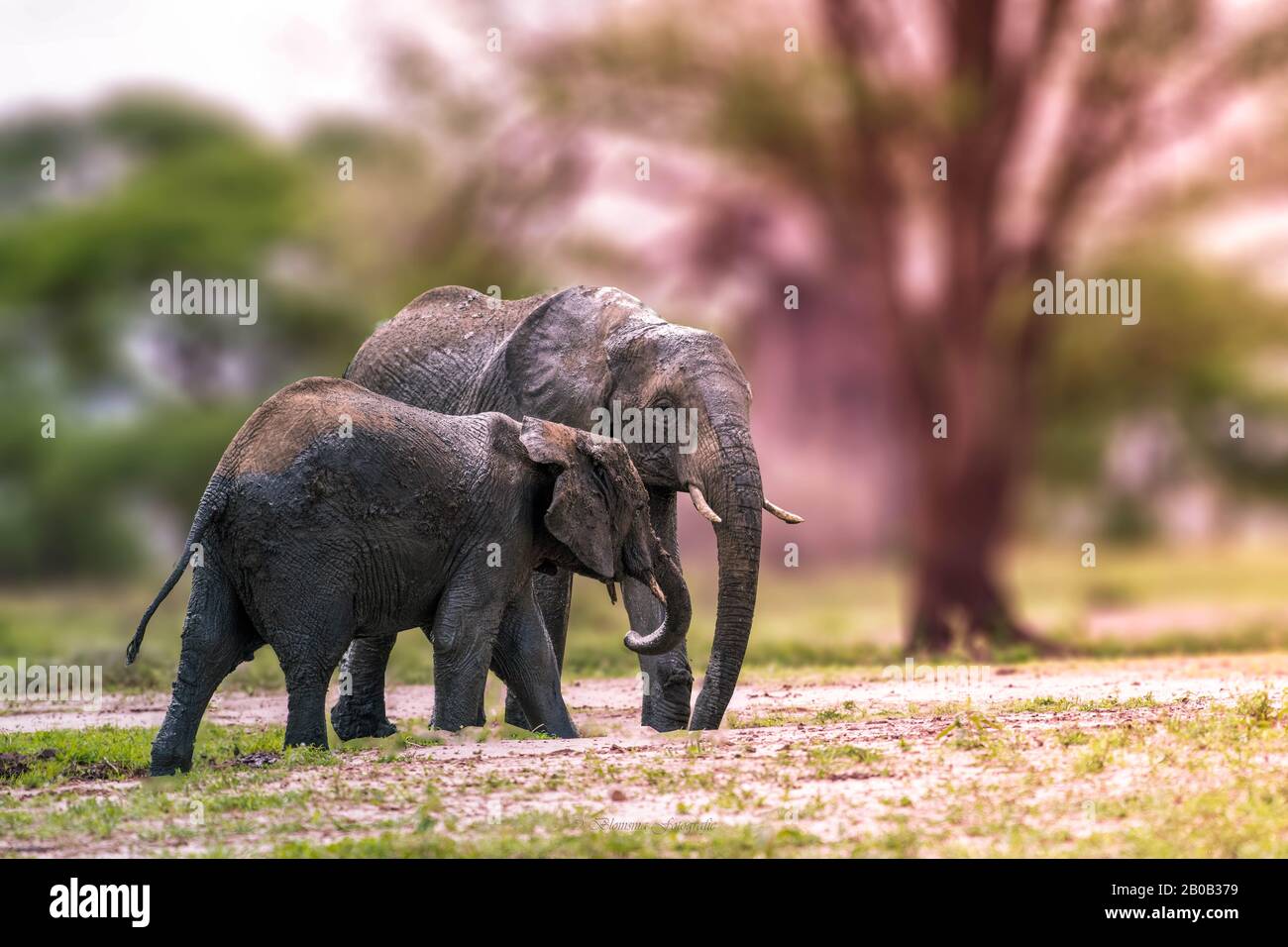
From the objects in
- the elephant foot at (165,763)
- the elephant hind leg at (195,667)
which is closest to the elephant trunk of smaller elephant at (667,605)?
the elephant hind leg at (195,667)

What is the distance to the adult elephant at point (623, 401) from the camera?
11.7m

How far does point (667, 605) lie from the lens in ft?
38.4

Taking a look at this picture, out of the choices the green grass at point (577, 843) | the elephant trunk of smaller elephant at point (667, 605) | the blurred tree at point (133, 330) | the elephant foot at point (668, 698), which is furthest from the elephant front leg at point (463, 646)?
the blurred tree at point (133, 330)

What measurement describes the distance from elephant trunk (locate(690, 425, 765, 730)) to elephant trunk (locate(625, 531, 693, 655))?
23cm

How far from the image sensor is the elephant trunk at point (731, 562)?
38.2 ft

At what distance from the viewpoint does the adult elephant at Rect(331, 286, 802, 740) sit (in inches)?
460

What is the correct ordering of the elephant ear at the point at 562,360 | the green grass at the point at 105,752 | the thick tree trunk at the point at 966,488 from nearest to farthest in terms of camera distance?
1. the green grass at the point at 105,752
2. the elephant ear at the point at 562,360
3. the thick tree trunk at the point at 966,488

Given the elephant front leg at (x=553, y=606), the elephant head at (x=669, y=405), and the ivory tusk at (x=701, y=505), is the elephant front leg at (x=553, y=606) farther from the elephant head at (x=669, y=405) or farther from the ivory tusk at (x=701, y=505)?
the ivory tusk at (x=701, y=505)

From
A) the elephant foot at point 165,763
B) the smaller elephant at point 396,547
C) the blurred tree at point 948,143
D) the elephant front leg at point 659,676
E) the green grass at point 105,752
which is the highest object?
A: the blurred tree at point 948,143

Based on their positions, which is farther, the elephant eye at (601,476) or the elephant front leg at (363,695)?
the elephant front leg at (363,695)

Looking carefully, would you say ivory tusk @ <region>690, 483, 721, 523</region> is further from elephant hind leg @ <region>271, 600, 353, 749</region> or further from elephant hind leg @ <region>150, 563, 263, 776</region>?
elephant hind leg @ <region>150, 563, 263, 776</region>

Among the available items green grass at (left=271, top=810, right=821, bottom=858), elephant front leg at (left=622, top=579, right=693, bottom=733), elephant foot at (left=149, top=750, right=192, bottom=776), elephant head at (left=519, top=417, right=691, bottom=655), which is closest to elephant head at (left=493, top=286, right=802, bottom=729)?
Answer: elephant head at (left=519, top=417, right=691, bottom=655)

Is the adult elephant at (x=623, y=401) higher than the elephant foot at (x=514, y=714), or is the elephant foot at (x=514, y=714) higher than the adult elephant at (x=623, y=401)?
the adult elephant at (x=623, y=401)

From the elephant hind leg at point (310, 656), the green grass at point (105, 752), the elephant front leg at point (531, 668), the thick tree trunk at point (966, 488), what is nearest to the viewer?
the elephant hind leg at point (310, 656)
